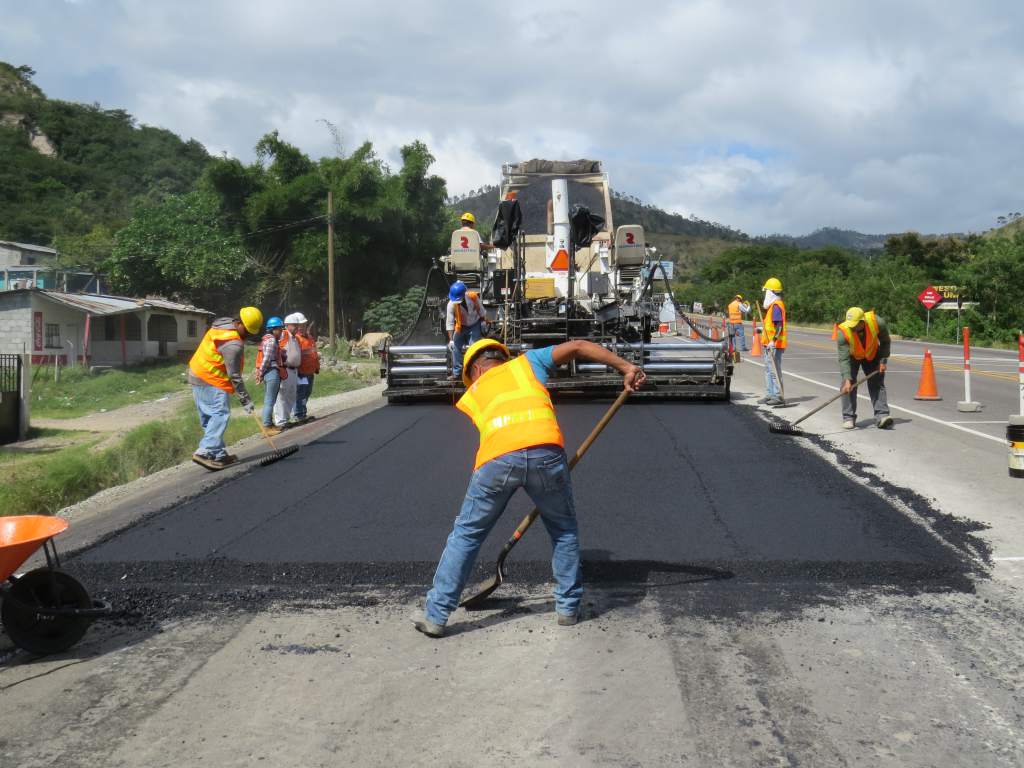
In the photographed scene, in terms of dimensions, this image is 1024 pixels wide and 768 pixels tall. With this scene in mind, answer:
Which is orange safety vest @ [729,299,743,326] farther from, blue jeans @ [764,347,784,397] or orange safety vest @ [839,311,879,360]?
orange safety vest @ [839,311,879,360]

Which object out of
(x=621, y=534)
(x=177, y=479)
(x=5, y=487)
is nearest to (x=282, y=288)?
(x=5, y=487)

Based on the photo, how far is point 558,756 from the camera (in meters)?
3.32

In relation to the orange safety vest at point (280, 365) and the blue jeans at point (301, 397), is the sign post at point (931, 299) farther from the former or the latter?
the orange safety vest at point (280, 365)

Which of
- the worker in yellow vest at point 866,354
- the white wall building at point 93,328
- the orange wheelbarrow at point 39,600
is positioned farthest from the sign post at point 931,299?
the orange wheelbarrow at point 39,600

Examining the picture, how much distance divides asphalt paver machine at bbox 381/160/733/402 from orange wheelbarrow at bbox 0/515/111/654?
9054mm

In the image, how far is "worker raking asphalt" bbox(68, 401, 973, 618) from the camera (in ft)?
18.0

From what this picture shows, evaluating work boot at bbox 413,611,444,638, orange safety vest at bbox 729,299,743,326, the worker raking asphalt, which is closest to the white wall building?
orange safety vest at bbox 729,299,743,326

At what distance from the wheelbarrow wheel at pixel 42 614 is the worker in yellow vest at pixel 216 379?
4.83m

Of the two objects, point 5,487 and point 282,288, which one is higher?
point 282,288

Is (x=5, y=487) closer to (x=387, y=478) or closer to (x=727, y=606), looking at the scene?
(x=387, y=478)

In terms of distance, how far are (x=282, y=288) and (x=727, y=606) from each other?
3656 centimetres

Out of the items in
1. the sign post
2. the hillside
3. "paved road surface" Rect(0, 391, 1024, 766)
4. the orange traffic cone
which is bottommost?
"paved road surface" Rect(0, 391, 1024, 766)

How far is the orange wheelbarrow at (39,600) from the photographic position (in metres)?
4.26

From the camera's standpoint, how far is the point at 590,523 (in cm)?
652
